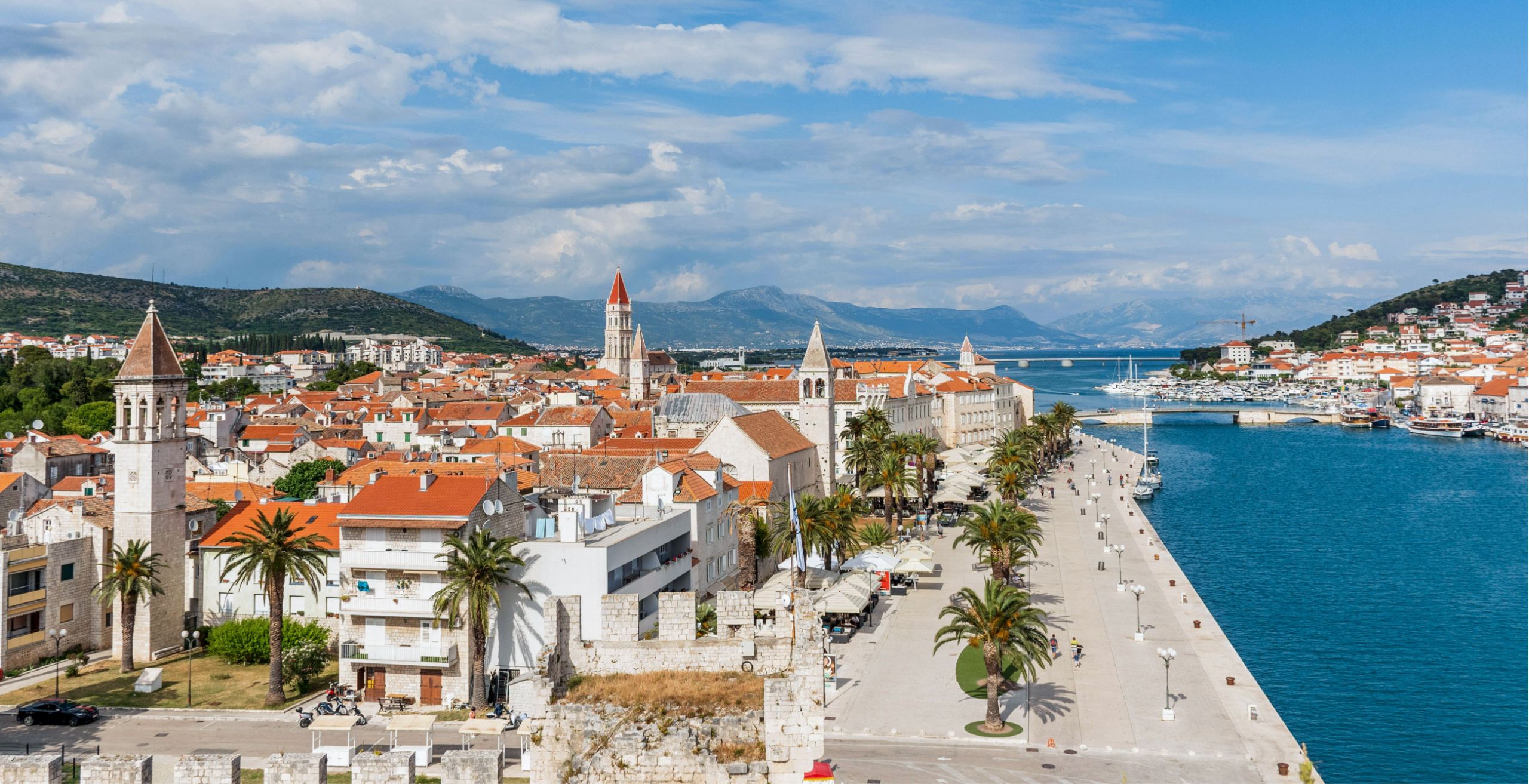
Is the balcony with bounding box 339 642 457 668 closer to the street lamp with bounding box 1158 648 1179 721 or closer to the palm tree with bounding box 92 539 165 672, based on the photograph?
the palm tree with bounding box 92 539 165 672

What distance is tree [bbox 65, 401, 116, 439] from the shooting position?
104 meters

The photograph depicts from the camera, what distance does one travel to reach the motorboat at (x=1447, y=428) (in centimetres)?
17238

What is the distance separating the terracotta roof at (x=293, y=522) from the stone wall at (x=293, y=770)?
117ft

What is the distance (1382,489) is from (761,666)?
11286 cm

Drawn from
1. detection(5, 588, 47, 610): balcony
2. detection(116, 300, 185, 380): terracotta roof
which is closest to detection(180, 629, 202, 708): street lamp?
detection(5, 588, 47, 610): balcony

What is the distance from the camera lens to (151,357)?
47094 millimetres

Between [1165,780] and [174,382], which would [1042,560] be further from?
[174,382]

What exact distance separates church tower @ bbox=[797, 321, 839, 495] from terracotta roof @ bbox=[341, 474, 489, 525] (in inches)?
1897

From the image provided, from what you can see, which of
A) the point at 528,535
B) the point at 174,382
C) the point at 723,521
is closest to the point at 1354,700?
the point at 723,521

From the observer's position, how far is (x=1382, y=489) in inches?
4318

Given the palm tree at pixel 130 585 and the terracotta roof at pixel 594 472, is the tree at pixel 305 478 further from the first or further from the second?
the palm tree at pixel 130 585

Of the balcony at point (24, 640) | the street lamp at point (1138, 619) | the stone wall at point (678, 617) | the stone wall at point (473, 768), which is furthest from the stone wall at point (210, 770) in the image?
the street lamp at point (1138, 619)

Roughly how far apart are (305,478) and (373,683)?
47.8 metres

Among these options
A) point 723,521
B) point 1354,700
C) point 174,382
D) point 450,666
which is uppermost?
point 174,382
